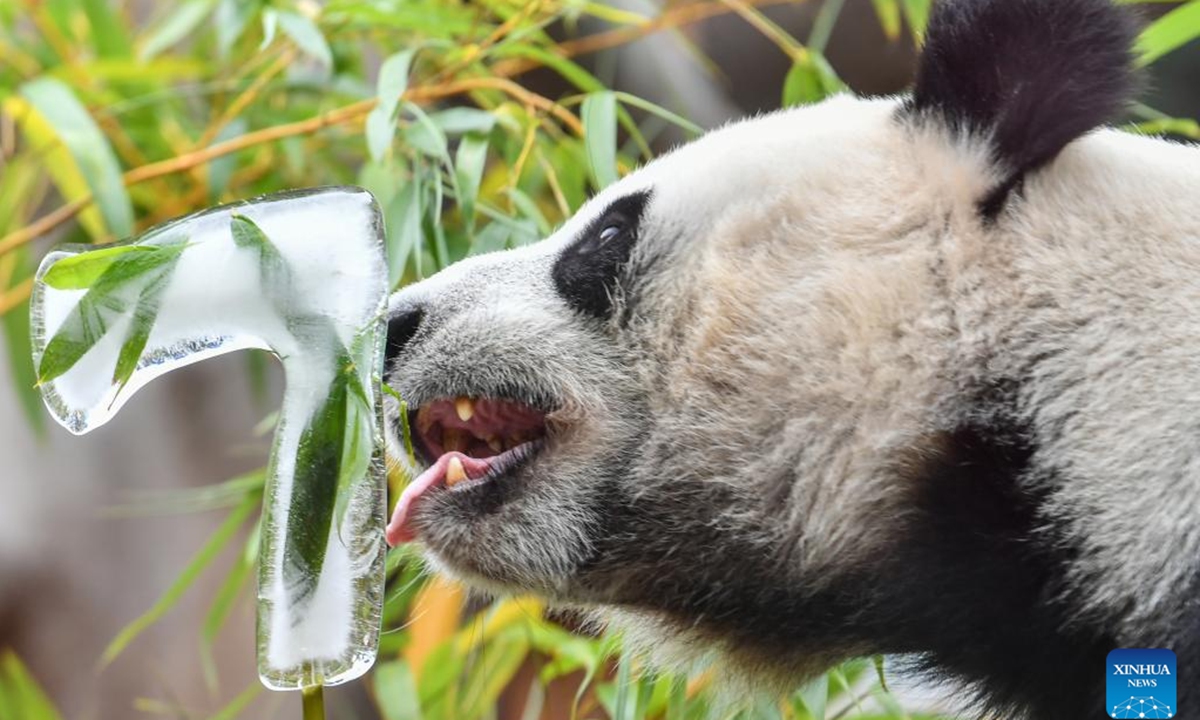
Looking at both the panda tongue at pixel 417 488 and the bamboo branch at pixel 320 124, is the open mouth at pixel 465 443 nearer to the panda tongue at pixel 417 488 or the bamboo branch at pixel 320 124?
the panda tongue at pixel 417 488

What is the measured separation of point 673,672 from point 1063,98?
474mm

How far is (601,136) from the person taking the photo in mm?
1164

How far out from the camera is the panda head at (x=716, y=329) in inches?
32.8

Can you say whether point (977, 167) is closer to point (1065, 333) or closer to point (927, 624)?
point (1065, 333)

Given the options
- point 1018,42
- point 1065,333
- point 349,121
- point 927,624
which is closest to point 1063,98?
point 1018,42

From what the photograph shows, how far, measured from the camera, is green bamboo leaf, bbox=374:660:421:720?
1.26m

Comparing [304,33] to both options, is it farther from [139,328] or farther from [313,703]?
[313,703]

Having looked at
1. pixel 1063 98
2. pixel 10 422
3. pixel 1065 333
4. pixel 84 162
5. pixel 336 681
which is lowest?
pixel 10 422

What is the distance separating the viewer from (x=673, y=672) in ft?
3.19

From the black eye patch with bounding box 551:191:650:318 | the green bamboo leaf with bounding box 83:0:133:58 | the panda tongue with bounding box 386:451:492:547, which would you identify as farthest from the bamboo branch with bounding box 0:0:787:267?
the panda tongue with bounding box 386:451:492:547

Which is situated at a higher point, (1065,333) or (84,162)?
(1065,333)

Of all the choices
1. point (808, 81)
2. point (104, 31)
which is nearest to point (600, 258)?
point (808, 81)

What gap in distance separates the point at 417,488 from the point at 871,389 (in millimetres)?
305

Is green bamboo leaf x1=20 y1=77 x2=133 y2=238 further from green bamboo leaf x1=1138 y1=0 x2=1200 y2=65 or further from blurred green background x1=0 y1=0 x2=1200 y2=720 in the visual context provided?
green bamboo leaf x1=1138 y1=0 x2=1200 y2=65
